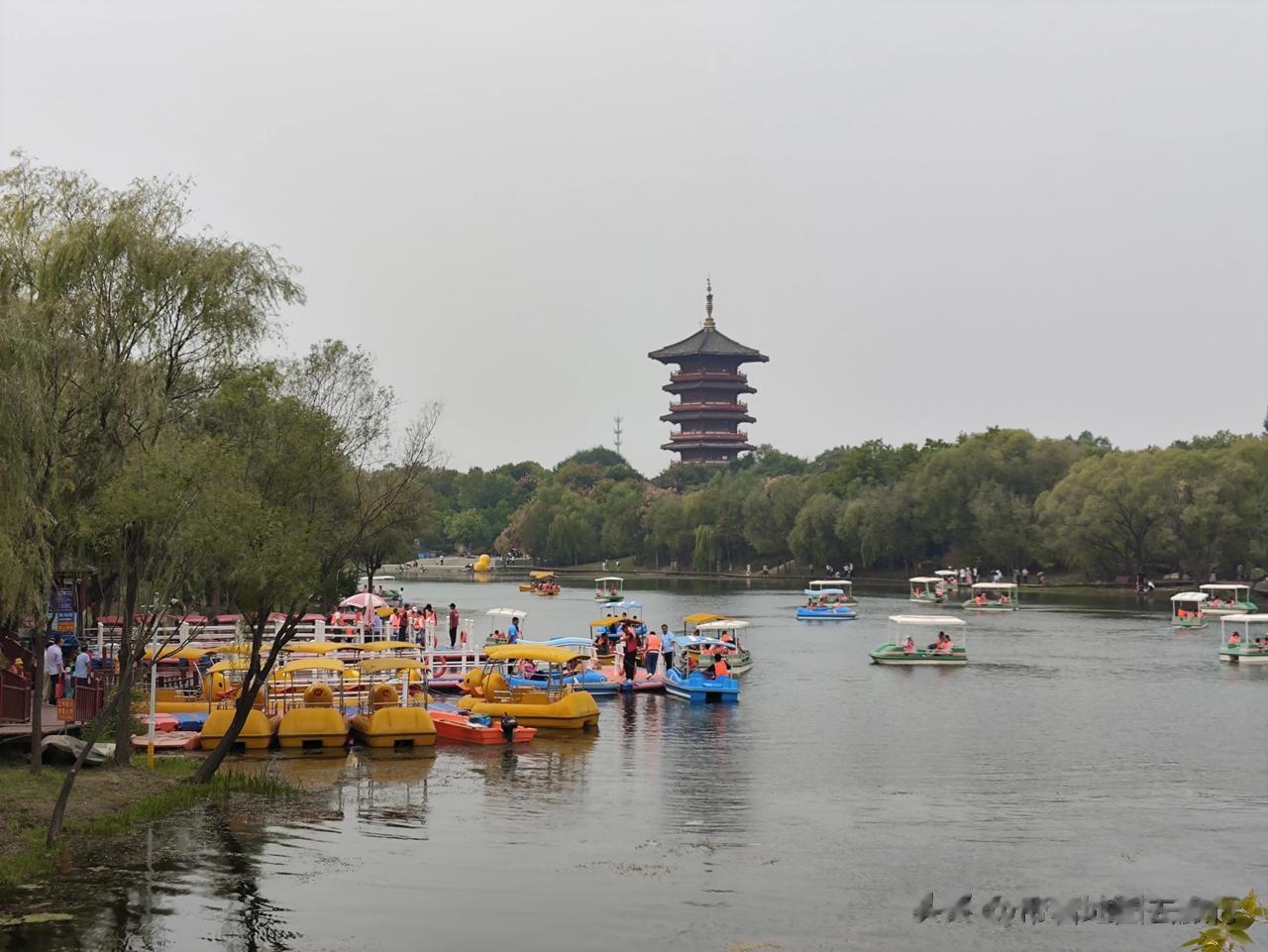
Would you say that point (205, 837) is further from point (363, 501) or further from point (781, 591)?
point (781, 591)

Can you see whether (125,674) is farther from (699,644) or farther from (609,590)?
(609,590)

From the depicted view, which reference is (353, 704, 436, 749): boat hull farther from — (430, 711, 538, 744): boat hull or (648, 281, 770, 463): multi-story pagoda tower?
(648, 281, 770, 463): multi-story pagoda tower

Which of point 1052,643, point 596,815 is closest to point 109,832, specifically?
point 596,815

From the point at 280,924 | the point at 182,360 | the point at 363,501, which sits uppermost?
the point at 182,360

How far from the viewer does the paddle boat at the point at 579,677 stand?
125ft

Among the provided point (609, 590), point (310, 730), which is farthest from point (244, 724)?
point (609, 590)

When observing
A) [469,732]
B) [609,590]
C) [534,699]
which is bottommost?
[469,732]

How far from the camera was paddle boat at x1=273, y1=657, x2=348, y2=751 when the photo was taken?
97.3ft

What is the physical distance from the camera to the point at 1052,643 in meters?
61.3

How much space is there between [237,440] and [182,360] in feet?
7.56

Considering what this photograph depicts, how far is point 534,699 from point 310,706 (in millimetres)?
5614

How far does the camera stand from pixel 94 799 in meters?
22.2

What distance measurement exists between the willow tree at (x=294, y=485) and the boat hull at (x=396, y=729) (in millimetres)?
4959

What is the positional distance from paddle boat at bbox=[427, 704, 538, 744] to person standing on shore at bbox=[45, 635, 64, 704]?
7813 mm
